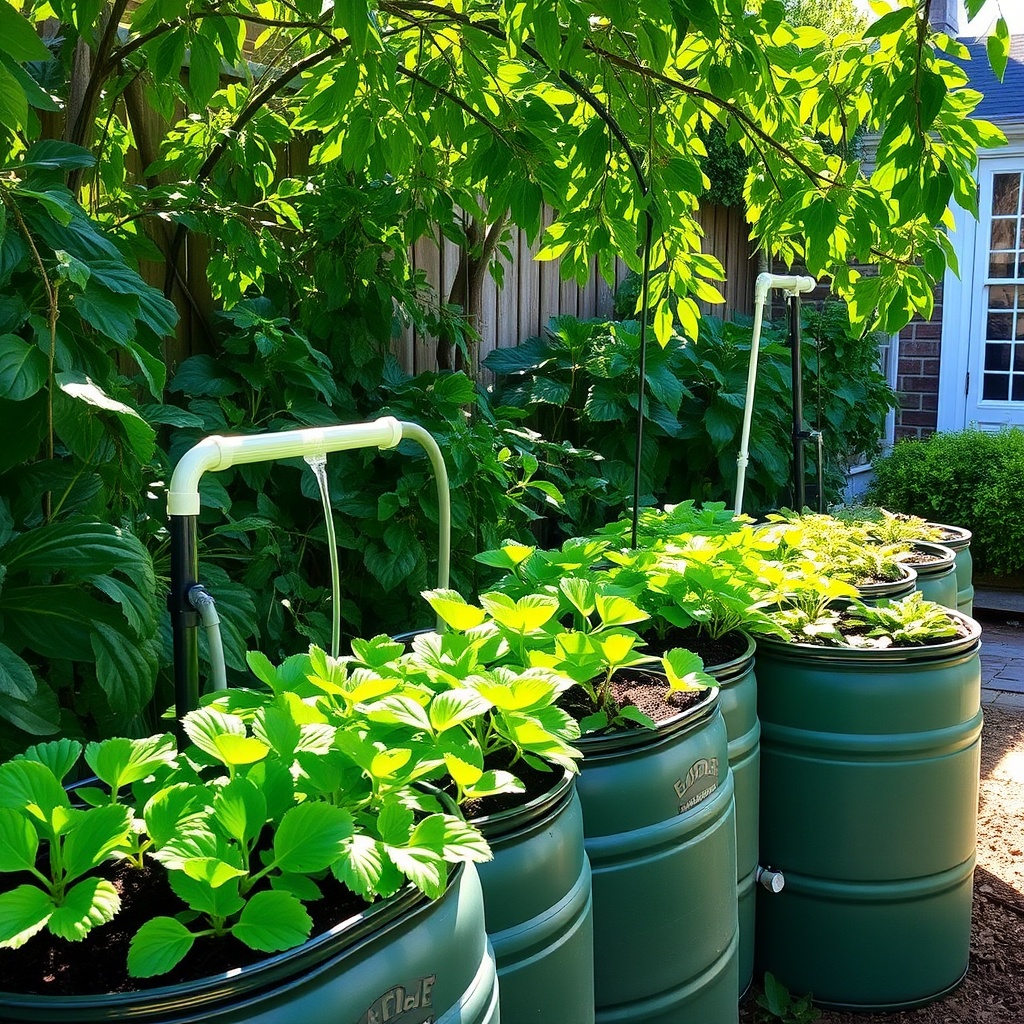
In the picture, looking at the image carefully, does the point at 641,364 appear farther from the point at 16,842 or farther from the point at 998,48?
the point at 16,842

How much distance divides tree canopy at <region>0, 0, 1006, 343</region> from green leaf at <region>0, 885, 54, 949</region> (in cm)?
94

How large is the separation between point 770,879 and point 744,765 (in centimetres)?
32

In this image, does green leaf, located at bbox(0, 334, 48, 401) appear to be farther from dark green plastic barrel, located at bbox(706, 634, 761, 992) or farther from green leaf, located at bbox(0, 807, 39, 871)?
dark green plastic barrel, located at bbox(706, 634, 761, 992)

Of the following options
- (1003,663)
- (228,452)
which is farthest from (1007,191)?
(228,452)

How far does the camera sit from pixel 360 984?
2.75 ft

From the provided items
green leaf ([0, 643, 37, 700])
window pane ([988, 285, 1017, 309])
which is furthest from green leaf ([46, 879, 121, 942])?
window pane ([988, 285, 1017, 309])

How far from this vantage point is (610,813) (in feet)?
4.82

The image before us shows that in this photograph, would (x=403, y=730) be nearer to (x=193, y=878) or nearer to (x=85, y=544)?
(x=193, y=878)

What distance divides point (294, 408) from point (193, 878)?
2062 millimetres

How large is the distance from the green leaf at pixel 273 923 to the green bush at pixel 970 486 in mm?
6387

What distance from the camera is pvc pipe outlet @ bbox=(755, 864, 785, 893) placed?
2.12m

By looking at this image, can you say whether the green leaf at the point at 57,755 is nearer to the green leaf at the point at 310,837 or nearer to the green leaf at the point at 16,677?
the green leaf at the point at 310,837

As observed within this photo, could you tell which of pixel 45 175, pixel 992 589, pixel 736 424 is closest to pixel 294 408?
pixel 45 175

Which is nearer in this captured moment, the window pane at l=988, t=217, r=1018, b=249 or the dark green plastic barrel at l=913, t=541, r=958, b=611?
the dark green plastic barrel at l=913, t=541, r=958, b=611
